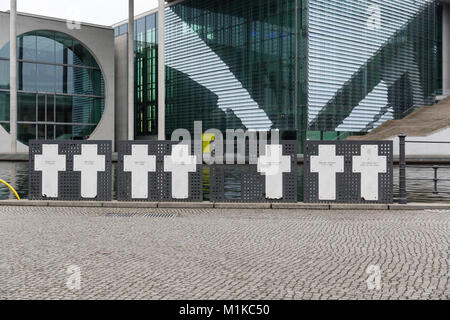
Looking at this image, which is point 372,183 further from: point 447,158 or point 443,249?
point 447,158

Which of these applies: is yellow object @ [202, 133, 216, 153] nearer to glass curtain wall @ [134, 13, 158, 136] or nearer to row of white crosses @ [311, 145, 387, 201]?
glass curtain wall @ [134, 13, 158, 136]

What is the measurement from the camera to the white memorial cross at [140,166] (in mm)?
12297

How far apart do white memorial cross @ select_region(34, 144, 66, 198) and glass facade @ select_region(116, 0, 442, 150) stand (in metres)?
31.8

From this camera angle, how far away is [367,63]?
153 feet

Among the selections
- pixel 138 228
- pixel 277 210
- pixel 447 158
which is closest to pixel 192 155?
pixel 277 210

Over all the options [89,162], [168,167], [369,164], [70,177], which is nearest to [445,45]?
[369,164]

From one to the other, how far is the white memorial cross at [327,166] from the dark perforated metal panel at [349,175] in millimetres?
67

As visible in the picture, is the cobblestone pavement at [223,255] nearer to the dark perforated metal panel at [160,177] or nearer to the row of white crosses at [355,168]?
the row of white crosses at [355,168]

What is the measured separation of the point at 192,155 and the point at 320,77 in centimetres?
3284

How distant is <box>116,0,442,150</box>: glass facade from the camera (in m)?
43.3

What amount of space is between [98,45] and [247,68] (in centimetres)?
1694

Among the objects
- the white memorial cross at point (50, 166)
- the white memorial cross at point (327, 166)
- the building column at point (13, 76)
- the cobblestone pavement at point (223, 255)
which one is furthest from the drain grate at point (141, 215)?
the building column at point (13, 76)

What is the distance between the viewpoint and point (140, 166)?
12320 mm

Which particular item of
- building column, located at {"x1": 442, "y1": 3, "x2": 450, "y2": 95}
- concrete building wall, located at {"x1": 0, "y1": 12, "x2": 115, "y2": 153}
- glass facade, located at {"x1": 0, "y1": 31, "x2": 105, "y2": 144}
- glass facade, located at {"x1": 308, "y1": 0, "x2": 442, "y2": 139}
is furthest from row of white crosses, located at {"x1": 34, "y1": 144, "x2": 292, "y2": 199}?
building column, located at {"x1": 442, "y1": 3, "x2": 450, "y2": 95}
